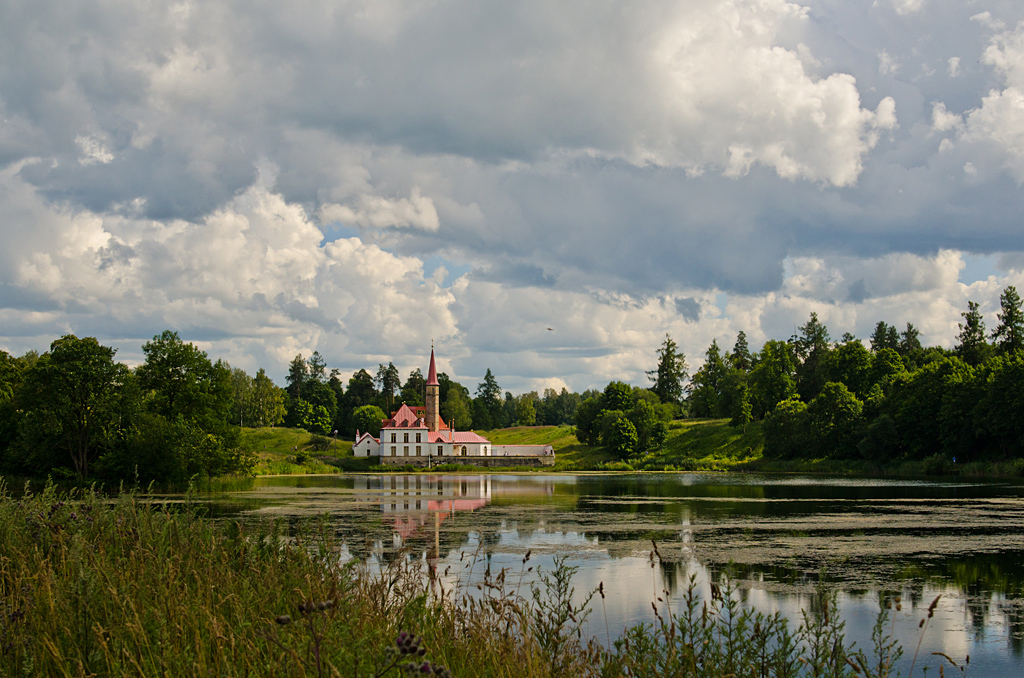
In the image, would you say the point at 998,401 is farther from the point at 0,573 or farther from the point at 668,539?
the point at 0,573

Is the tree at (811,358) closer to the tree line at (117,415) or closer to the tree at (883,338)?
the tree at (883,338)

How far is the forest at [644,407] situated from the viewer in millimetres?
45625

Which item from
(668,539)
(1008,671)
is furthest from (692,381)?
(1008,671)

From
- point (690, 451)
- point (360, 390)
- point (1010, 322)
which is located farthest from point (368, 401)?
point (1010, 322)

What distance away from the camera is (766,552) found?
17453mm

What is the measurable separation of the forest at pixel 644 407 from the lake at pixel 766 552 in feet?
28.2

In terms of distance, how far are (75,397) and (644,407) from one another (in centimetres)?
7951

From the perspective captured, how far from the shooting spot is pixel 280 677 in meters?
5.07

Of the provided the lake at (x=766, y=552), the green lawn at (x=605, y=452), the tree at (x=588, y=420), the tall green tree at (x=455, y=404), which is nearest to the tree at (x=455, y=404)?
the tall green tree at (x=455, y=404)

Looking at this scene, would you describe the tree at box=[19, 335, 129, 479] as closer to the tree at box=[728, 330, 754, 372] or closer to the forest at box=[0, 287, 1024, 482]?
the forest at box=[0, 287, 1024, 482]

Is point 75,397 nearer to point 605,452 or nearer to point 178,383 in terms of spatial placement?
point 178,383

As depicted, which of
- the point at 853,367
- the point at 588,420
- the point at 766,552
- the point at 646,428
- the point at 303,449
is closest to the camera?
the point at 766,552

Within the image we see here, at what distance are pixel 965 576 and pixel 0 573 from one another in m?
15.3

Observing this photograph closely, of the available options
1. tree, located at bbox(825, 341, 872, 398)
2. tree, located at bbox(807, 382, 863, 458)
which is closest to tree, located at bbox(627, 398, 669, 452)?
tree, located at bbox(825, 341, 872, 398)
